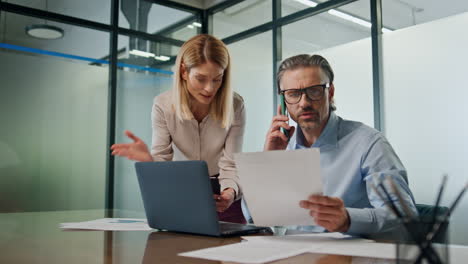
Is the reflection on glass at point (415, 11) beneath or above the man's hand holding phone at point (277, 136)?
above

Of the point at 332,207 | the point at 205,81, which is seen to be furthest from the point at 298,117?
the point at 332,207

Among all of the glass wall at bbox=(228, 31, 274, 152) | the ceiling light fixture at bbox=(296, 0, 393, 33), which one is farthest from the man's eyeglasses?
the glass wall at bbox=(228, 31, 274, 152)

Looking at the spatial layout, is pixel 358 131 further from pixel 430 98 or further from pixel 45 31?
pixel 45 31

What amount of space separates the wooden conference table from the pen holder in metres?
0.28

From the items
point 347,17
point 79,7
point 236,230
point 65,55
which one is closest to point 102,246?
point 236,230

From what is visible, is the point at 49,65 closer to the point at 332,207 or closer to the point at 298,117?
the point at 298,117

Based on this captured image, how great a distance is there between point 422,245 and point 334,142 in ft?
3.53

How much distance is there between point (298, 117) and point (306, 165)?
26.6 inches

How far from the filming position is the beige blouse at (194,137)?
2.01 m

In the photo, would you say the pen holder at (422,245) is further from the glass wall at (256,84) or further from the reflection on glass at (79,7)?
the reflection on glass at (79,7)

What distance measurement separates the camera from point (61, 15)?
4.74 meters

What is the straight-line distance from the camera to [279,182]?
1.04 m

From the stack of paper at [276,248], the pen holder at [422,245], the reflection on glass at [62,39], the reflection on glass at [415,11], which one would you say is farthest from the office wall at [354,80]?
the pen holder at [422,245]

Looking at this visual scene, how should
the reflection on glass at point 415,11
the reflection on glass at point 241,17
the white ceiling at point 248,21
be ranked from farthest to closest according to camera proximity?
1. the reflection on glass at point 241,17
2. the white ceiling at point 248,21
3. the reflection on glass at point 415,11
